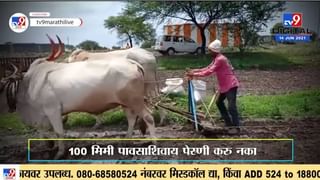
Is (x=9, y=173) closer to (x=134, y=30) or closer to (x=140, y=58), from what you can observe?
(x=140, y=58)

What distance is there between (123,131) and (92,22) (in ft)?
3.07

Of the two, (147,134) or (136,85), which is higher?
(136,85)

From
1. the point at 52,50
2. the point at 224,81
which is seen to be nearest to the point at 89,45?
the point at 52,50

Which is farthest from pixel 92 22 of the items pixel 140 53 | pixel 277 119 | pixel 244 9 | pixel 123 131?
pixel 277 119

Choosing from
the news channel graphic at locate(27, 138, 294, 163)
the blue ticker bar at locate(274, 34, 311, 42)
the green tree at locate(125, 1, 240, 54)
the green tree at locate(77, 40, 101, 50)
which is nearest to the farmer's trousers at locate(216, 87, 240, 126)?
the news channel graphic at locate(27, 138, 294, 163)

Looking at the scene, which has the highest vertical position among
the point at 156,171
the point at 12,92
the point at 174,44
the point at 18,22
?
the point at 18,22

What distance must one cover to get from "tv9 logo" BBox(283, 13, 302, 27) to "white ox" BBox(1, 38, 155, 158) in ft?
4.22

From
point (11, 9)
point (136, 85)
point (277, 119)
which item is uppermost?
point (11, 9)

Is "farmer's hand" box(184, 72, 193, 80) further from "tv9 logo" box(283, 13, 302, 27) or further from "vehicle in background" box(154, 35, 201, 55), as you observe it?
"tv9 logo" box(283, 13, 302, 27)

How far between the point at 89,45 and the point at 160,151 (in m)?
1.05

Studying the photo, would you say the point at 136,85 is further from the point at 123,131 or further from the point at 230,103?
the point at 230,103

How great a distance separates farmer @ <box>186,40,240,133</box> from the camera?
190 inches

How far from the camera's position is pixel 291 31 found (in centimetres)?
477

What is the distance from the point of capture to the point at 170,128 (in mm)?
4863
